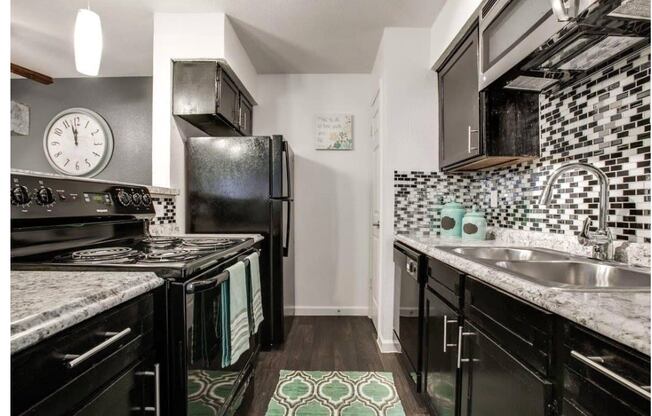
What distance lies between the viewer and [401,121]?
98.0 inches

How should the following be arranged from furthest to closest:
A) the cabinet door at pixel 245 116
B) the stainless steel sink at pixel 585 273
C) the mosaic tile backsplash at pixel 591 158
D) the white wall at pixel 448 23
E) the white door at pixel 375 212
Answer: the cabinet door at pixel 245 116 → the white door at pixel 375 212 → the white wall at pixel 448 23 → the mosaic tile backsplash at pixel 591 158 → the stainless steel sink at pixel 585 273

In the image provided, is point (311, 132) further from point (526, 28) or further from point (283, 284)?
point (526, 28)

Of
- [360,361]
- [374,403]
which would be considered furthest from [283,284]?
[374,403]

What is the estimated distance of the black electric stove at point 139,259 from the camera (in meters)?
1.02

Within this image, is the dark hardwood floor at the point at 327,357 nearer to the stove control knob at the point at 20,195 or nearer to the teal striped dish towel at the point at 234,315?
the teal striped dish towel at the point at 234,315

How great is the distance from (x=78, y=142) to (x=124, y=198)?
96.6 inches

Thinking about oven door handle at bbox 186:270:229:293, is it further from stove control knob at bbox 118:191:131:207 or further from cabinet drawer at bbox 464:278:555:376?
cabinet drawer at bbox 464:278:555:376

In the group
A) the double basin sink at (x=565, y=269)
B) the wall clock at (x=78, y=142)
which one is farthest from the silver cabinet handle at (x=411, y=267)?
the wall clock at (x=78, y=142)

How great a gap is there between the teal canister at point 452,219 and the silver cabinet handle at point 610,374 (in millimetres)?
1651

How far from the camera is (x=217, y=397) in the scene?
1.30 metres

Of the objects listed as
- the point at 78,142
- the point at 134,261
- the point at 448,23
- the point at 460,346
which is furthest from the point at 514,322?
the point at 78,142

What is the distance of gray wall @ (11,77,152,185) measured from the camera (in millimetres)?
3420

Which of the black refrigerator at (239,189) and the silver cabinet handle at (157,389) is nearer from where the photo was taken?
the silver cabinet handle at (157,389)

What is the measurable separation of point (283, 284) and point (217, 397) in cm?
132
